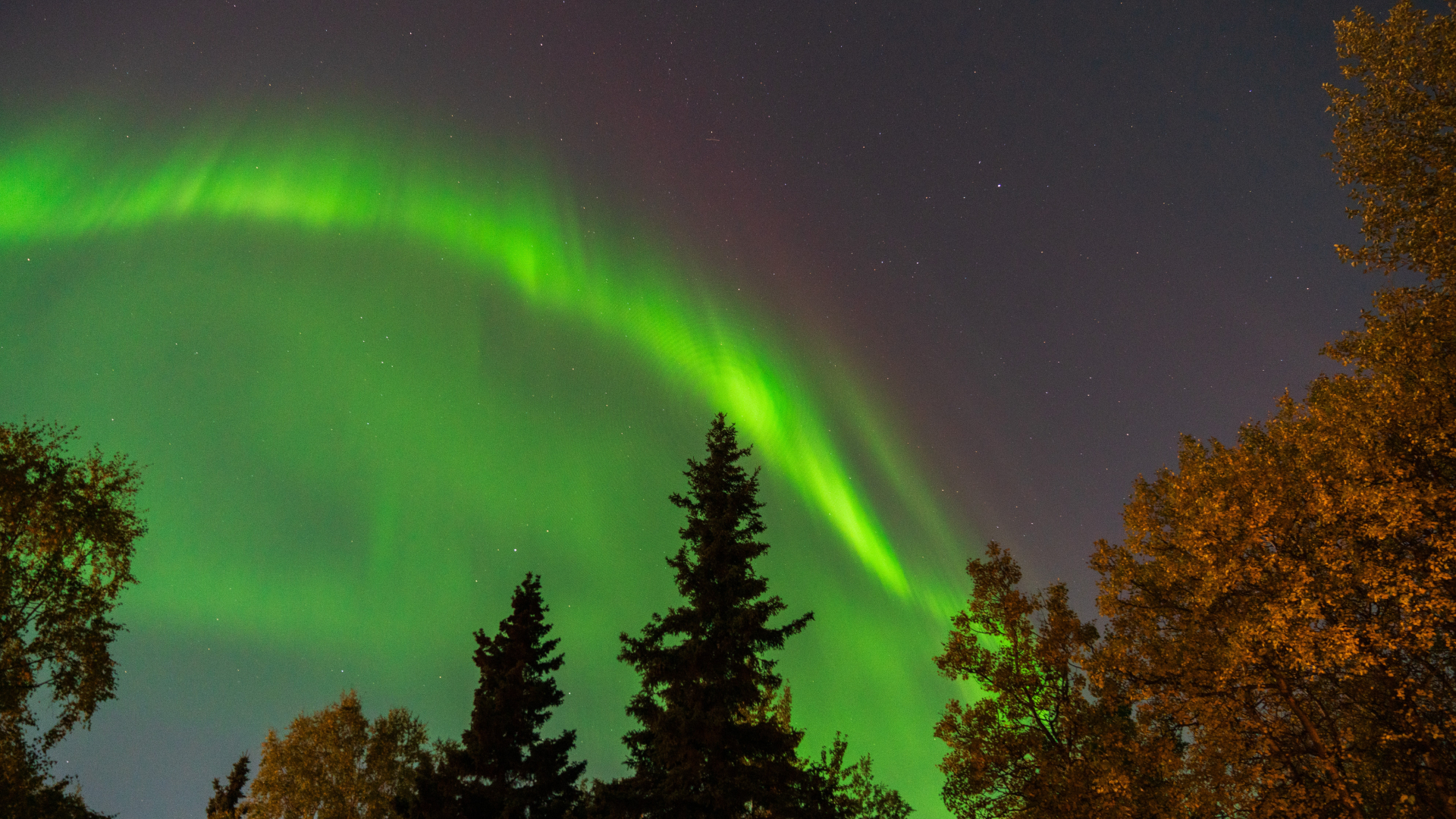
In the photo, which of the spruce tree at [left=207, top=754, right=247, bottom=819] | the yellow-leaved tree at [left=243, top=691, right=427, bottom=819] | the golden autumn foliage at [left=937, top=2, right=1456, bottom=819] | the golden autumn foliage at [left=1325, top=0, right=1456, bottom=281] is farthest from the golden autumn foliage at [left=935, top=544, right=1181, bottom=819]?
the spruce tree at [left=207, top=754, right=247, bottom=819]

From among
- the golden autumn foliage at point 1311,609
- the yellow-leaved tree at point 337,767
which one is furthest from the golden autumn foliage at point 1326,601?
the yellow-leaved tree at point 337,767

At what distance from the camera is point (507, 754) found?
22.8m

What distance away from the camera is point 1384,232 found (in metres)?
14.0

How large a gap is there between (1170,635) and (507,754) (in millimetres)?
21479

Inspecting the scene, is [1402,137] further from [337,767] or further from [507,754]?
[337,767]

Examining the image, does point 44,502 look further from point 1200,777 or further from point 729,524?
point 1200,777

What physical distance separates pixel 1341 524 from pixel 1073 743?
352 inches

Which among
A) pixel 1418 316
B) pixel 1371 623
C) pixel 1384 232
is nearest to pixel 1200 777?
pixel 1371 623

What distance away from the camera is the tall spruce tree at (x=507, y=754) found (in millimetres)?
21531

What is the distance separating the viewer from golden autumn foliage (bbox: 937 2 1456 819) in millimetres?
13438

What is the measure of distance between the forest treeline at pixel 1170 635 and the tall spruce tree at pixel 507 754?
85 mm

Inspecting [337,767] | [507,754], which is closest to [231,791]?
[337,767]

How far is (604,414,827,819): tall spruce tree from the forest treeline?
7cm

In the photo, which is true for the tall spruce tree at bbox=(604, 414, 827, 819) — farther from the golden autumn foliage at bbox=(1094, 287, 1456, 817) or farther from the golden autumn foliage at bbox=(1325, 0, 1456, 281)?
the golden autumn foliage at bbox=(1325, 0, 1456, 281)
